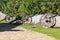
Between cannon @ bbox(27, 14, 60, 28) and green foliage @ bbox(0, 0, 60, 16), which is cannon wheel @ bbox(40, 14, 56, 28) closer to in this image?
cannon @ bbox(27, 14, 60, 28)

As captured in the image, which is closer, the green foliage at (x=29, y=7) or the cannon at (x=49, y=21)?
the cannon at (x=49, y=21)

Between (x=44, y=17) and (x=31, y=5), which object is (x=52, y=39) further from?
(x=31, y=5)

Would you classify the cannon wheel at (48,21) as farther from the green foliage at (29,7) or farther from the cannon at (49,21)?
the green foliage at (29,7)

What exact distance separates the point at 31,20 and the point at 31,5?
20.8 ft

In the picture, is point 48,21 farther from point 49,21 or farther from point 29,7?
point 29,7

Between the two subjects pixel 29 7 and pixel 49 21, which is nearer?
pixel 49 21

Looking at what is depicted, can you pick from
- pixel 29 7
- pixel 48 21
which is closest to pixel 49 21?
pixel 48 21

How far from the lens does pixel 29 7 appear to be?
38.5 m

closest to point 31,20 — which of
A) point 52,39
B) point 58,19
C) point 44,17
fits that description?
point 44,17

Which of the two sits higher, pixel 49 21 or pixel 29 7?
pixel 49 21

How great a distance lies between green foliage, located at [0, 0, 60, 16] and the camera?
36.2 meters

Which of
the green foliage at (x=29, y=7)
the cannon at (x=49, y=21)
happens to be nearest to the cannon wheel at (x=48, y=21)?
the cannon at (x=49, y=21)

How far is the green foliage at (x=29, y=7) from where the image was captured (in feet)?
119

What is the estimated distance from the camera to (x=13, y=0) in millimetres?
41094
